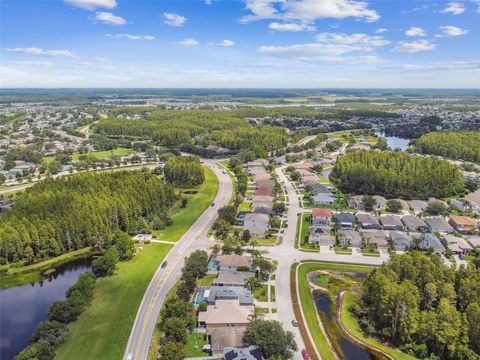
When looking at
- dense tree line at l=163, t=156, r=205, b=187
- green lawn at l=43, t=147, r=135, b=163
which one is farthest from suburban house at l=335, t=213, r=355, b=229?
green lawn at l=43, t=147, r=135, b=163

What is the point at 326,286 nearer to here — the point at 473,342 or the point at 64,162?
the point at 473,342

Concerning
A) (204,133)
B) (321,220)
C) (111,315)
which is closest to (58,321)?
(111,315)

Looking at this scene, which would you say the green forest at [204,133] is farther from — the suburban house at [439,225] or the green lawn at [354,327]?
the green lawn at [354,327]

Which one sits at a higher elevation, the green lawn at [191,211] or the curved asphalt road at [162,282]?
the green lawn at [191,211]

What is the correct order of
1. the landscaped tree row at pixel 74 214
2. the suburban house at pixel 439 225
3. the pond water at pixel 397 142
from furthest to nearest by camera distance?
the pond water at pixel 397 142 < the suburban house at pixel 439 225 < the landscaped tree row at pixel 74 214

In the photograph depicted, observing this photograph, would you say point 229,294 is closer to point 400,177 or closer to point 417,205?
point 417,205

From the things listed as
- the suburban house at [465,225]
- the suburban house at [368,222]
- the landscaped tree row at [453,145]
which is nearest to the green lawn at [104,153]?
the suburban house at [368,222]
